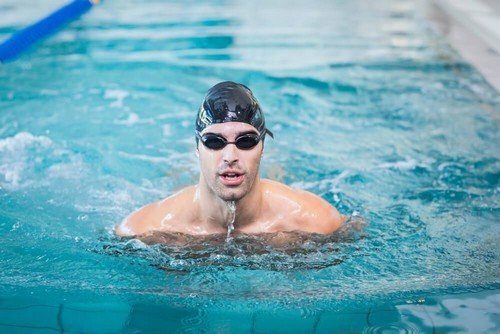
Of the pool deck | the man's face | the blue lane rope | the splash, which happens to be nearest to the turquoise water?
the splash

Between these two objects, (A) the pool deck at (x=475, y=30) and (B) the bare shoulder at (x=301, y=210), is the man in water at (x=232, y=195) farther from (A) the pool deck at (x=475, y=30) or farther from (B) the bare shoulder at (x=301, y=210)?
(A) the pool deck at (x=475, y=30)

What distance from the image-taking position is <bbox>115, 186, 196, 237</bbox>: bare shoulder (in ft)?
12.2

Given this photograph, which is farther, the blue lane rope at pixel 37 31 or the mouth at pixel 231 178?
the blue lane rope at pixel 37 31

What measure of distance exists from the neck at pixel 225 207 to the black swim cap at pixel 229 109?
317mm

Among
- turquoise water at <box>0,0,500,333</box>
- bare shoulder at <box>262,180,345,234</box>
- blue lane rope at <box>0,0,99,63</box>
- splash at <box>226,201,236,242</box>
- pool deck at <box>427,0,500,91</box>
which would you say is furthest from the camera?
pool deck at <box>427,0,500,91</box>

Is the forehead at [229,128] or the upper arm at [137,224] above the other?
the forehead at [229,128]

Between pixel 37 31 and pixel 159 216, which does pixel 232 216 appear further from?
pixel 37 31

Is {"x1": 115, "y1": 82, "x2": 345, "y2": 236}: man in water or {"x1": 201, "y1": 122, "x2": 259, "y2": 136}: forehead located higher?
{"x1": 201, "y1": 122, "x2": 259, "y2": 136}: forehead

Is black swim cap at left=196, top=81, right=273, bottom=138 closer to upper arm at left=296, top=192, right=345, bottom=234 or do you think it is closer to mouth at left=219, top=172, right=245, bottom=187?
mouth at left=219, top=172, right=245, bottom=187

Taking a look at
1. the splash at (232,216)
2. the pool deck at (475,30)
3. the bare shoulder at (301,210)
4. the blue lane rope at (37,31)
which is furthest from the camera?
the pool deck at (475,30)

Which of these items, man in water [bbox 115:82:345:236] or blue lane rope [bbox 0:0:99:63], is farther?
blue lane rope [bbox 0:0:99:63]

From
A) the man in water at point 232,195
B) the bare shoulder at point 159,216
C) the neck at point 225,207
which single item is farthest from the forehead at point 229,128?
the bare shoulder at point 159,216

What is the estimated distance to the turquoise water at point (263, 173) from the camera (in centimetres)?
320

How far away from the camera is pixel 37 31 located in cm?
645
